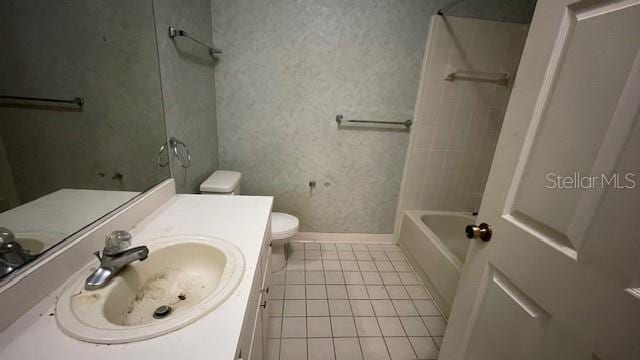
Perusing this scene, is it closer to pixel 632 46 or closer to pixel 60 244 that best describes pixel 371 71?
pixel 632 46

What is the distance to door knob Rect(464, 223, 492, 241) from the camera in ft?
2.58

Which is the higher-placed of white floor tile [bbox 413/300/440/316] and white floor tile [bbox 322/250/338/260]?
white floor tile [bbox 322/250/338/260]

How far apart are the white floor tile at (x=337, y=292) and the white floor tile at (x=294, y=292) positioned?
0.18 m

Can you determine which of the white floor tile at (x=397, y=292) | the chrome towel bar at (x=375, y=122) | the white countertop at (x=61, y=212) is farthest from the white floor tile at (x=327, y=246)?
the white countertop at (x=61, y=212)

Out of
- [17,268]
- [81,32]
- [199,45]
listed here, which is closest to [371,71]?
[199,45]

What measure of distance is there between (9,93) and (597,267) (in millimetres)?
1308

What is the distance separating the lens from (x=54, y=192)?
0.66 meters

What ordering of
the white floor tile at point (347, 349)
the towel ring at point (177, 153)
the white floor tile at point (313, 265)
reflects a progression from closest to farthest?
the towel ring at point (177, 153) < the white floor tile at point (347, 349) < the white floor tile at point (313, 265)

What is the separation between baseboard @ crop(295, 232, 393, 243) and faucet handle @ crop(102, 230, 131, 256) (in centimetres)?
166

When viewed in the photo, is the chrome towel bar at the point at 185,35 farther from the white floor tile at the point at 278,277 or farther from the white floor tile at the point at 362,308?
the white floor tile at the point at 362,308

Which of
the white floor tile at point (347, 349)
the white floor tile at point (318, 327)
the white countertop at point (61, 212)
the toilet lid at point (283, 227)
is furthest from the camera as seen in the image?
the toilet lid at point (283, 227)

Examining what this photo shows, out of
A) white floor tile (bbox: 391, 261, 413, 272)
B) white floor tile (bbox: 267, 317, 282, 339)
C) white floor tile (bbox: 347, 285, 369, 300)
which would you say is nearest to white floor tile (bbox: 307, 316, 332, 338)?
white floor tile (bbox: 267, 317, 282, 339)

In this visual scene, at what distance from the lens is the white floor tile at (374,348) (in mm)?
1277

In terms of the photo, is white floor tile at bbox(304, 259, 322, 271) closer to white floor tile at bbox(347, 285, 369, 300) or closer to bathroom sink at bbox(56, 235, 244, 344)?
white floor tile at bbox(347, 285, 369, 300)
